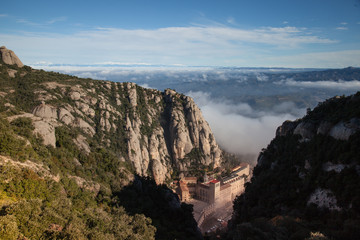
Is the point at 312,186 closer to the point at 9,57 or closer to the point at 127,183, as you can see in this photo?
the point at 127,183

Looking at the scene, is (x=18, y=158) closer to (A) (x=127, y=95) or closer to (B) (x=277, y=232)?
(B) (x=277, y=232)

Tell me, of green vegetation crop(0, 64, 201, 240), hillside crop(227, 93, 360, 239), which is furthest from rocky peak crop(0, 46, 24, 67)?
hillside crop(227, 93, 360, 239)

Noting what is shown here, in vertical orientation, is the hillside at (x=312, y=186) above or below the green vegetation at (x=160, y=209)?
above

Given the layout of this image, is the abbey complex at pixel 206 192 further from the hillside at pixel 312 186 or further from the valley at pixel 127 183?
the hillside at pixel 312 186

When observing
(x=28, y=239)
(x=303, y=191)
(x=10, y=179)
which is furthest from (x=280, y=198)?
(x=10, y=179)

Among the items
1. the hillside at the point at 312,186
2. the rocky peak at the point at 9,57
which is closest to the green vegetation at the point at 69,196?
the hillside at the point at 312,186
